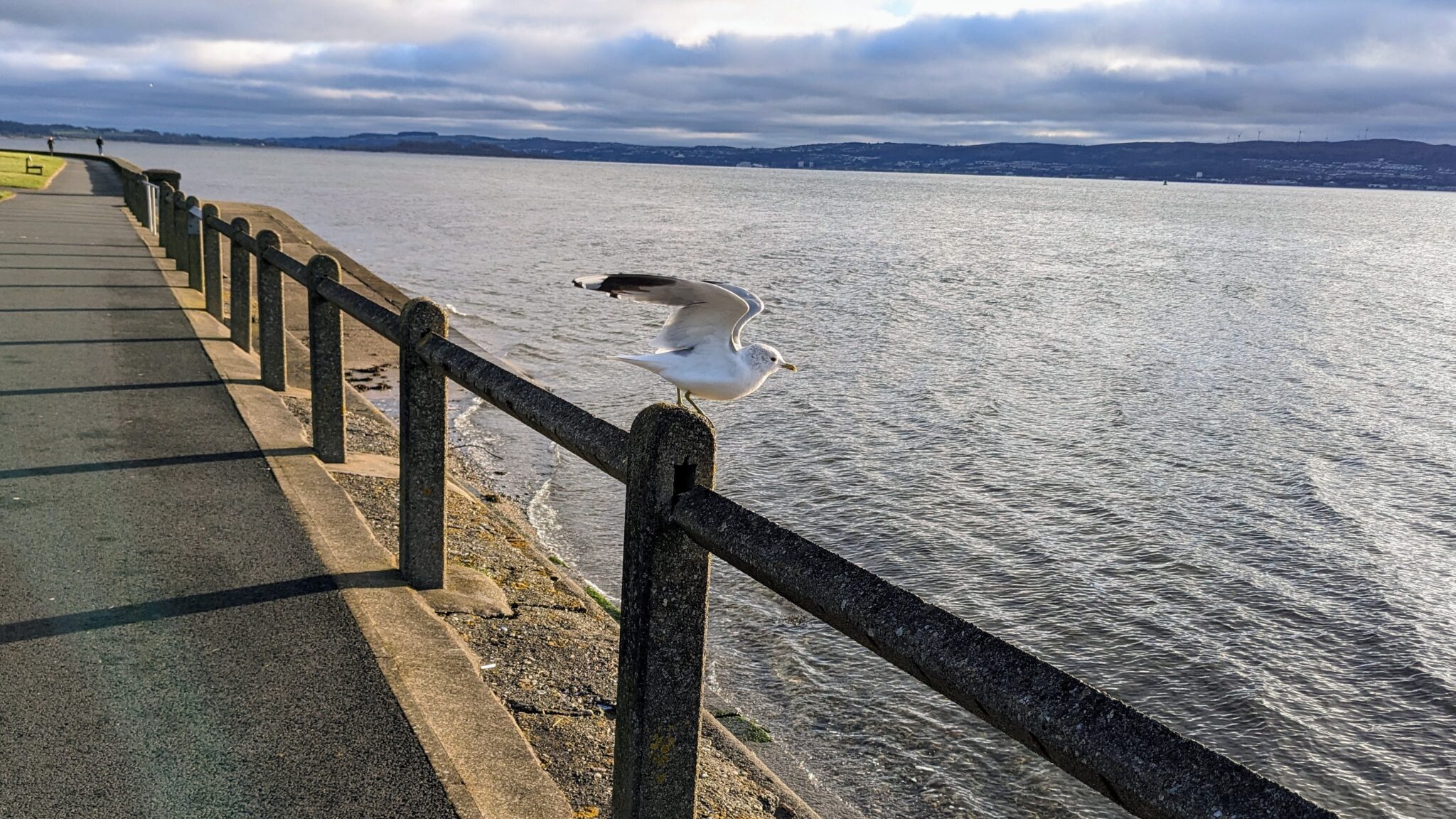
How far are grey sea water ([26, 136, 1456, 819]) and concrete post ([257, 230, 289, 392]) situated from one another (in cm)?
242

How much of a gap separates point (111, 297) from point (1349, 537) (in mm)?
12828

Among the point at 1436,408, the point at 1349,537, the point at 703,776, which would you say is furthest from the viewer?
the point at 1436,408

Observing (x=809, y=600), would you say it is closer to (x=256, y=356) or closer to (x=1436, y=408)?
(x=256, y=356)

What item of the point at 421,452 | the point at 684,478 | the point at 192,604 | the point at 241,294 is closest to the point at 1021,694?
the point at 684,478

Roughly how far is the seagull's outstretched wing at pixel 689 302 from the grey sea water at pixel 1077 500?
242 centimetres

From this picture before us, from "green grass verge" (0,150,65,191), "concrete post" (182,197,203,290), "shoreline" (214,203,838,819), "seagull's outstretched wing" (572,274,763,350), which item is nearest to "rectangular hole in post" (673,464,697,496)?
"shoreline" (214,203,838,819)

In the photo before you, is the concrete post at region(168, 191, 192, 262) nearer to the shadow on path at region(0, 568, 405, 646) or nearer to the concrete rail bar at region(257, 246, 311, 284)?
the concrete rail bar at region(257, 246, 311, 284)

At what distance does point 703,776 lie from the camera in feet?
15.1

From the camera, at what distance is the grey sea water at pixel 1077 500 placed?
694 cm

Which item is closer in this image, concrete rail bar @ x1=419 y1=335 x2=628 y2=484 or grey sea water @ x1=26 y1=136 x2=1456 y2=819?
concrete rail bar @ x1=419 y1=335 x2=628 y2=484

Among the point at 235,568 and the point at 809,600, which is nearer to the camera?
the point at 809,600

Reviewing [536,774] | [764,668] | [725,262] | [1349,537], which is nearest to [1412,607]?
[1349,537]

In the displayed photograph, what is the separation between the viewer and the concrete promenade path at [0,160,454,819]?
327 centimetres

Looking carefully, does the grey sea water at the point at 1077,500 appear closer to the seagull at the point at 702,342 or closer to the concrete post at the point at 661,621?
the seagull at the point at 702,342
